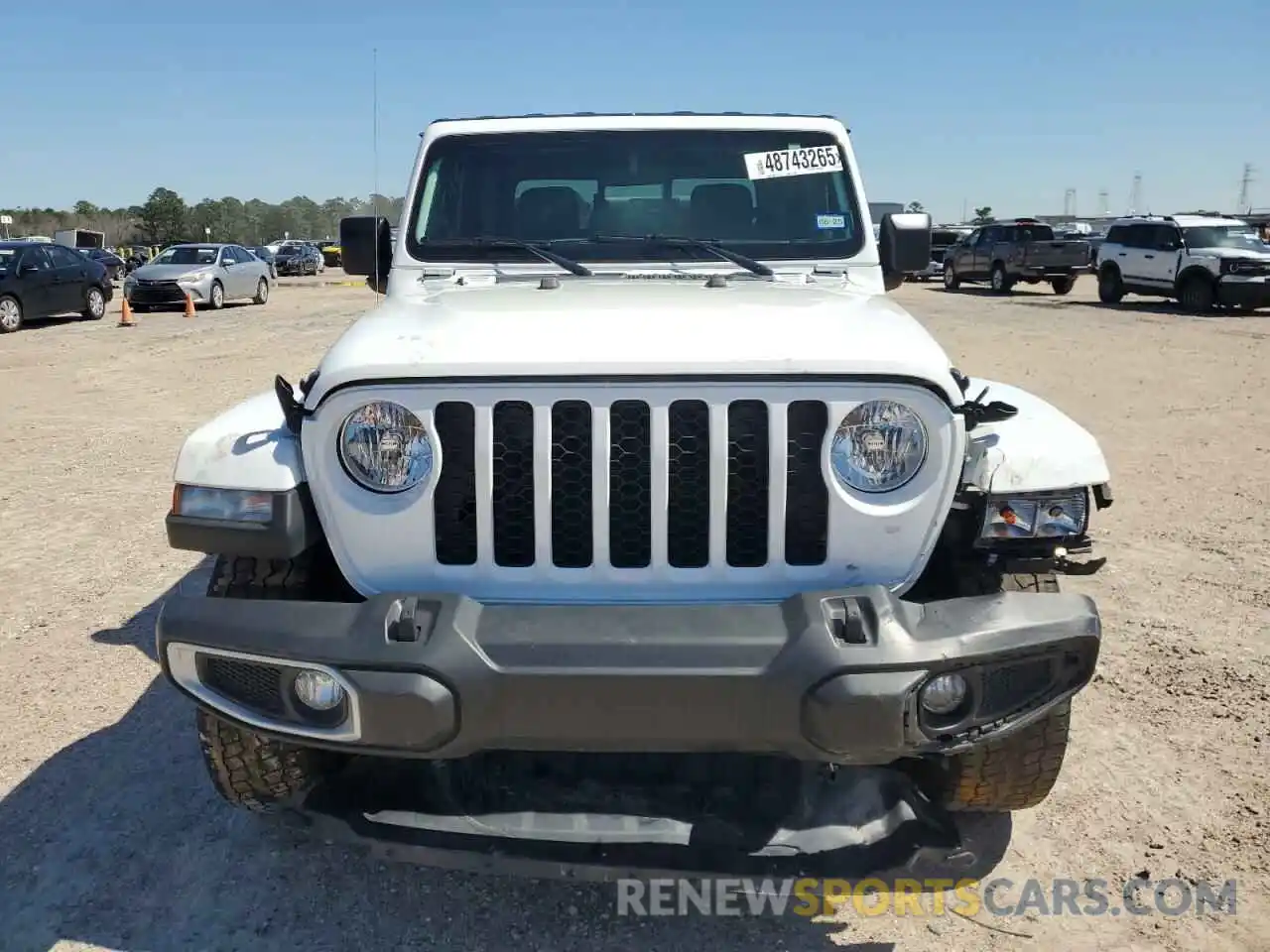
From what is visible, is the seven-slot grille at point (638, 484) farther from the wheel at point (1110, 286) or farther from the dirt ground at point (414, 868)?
the wheel at point (1110, 286)

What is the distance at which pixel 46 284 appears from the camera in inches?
755

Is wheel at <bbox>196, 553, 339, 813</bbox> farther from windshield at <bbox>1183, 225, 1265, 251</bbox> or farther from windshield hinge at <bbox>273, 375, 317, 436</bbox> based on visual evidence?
windshield at <bbox>1183, 225, 1265, 251</bbox>

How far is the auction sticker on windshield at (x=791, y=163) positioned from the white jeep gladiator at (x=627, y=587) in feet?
4.10

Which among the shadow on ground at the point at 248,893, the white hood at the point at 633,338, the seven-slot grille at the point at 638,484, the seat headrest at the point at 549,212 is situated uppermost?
the seat headrest at the point at 549,212

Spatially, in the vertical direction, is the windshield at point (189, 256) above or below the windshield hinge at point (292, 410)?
above

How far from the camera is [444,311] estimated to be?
3064mm

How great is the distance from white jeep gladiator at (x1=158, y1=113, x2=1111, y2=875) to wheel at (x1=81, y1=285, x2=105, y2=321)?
20233 millimetres

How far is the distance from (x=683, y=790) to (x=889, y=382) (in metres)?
1.10

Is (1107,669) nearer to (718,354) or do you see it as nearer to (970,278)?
(718,354)

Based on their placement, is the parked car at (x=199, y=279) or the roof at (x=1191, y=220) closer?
the roof at (x=1191, y=220)

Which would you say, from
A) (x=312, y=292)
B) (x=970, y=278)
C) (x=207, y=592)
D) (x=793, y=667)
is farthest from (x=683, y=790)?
(x=312, y=292)

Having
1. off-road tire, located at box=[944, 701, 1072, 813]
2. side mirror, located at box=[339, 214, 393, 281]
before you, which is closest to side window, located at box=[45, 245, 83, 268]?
side mirror, located at box=[339, 214, 393, 281]

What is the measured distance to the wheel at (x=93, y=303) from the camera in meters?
20.5

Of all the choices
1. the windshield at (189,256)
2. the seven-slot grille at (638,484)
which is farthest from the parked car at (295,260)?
the seven-slot grille at (638,484)
